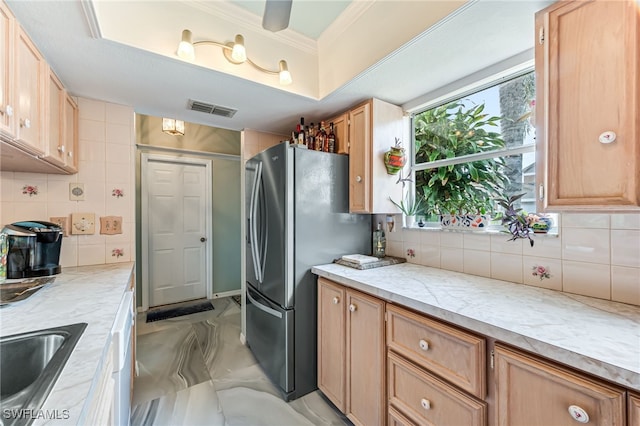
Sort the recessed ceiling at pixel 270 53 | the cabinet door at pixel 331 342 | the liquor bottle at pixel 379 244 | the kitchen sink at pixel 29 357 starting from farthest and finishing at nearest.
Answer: the liquor bottle at pixel 379 244 → the cabinet door at pixel 331 342 → the recessed ceiling at pixel 270 53 → the kitchen sink at pixel 29 357

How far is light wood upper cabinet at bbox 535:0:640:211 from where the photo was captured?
33.8 inches

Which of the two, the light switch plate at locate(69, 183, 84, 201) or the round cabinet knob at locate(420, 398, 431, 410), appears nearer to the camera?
the round cabinet knob at locate(420, 398, 431, 410)

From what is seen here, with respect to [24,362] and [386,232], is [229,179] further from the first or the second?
[24,362]

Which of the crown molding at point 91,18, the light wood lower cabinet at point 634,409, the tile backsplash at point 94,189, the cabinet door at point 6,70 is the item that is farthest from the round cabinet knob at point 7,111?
the light wood lower cabinet at point 634,409

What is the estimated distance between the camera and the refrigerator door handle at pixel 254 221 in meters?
2.01

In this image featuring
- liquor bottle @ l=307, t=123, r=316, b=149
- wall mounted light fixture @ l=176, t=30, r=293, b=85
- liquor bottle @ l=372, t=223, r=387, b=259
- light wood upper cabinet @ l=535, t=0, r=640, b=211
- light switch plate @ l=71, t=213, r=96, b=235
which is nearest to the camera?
light wood upper cabinet @ l=535, t=0, r=640, b=211

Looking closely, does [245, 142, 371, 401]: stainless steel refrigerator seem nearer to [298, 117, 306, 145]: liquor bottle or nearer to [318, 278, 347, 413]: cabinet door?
[318, 278, 347, 413]: cabinet door

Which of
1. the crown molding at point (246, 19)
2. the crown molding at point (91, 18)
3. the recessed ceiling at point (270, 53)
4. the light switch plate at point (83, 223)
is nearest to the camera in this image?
the crown molding at point (91, 18)

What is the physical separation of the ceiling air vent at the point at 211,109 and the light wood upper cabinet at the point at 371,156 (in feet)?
3.20

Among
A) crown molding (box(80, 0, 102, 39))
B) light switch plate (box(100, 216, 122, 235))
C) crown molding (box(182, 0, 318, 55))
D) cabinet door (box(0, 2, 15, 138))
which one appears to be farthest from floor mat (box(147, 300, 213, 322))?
crown molding (box(182, 0, 318, 55))

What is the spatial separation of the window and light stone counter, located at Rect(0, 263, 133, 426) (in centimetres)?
185

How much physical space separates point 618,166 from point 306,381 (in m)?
1.95

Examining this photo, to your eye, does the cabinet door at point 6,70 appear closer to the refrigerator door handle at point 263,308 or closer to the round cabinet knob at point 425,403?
the refrigerator door handle at point 263,308

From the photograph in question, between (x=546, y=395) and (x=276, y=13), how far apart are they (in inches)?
60.2
